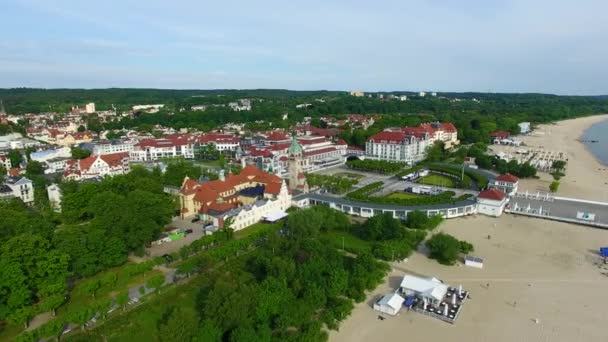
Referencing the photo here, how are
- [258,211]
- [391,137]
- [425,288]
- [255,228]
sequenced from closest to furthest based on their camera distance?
[425,288] → [255,228] → [258,211] → [391,137]

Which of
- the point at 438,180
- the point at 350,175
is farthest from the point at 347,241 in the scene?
the point at 438,180

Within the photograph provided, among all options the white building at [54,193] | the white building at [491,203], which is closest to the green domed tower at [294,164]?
the white building at [491,203]

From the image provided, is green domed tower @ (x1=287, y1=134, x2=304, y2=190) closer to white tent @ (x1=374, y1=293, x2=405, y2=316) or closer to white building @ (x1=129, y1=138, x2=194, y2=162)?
white tent @ (x1=374, y1=293, x2=405, y2=316)

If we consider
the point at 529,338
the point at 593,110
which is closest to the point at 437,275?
the point at 529,338

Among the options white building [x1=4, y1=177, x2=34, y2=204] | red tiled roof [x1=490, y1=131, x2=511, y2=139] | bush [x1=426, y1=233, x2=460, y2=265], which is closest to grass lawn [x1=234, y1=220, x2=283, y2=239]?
bush [x1=426, y1=233, x2=460, y2=265]

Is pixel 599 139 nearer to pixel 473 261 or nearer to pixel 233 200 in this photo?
pixel 473 261

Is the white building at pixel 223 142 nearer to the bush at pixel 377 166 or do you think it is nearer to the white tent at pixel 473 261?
the bush at pixel 377 166
